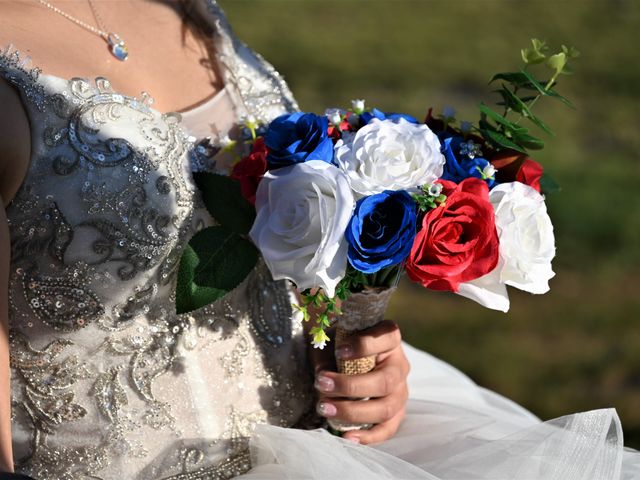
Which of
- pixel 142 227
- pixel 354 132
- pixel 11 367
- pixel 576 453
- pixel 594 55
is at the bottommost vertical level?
pixel 594 55

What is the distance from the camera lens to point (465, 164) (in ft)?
5.62

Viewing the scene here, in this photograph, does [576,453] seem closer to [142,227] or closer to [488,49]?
[142,227]

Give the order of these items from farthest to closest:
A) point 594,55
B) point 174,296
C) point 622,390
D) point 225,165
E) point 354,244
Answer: point 594,55, point 622,390, point 225,165, point 174,296, point 354,244

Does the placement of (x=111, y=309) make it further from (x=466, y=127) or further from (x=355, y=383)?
(x=466, y=127)

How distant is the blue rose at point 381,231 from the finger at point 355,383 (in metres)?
0.38

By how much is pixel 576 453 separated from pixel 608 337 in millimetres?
3063

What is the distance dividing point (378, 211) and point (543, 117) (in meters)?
6.66

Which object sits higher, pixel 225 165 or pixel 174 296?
pixel 225 165

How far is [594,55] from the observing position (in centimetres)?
977

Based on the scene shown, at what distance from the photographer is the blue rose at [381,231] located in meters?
1.57

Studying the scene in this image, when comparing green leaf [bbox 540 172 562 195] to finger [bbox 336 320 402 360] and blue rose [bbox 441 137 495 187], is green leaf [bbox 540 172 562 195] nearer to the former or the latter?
blue rose [bbox 441 137 495 187]

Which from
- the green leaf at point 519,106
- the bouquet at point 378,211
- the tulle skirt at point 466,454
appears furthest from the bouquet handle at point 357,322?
the green leaf at point 519,106

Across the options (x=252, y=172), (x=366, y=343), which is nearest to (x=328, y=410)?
(x=366, y=343)

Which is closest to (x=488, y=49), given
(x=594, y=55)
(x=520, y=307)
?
(x=594, y=55)
